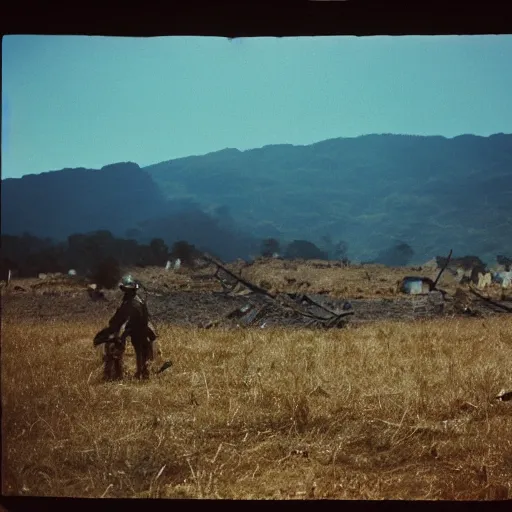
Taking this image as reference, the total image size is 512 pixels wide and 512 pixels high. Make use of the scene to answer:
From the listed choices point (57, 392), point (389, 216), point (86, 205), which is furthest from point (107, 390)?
point (389, 216)

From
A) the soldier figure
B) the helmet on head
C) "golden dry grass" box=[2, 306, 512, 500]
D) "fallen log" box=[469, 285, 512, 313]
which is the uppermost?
the helmet on head

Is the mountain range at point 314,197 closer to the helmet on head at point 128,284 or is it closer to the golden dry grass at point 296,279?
the golden dry grass at point 296,279

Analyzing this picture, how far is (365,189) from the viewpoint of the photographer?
190 inches

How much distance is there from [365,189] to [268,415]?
148 centimetres

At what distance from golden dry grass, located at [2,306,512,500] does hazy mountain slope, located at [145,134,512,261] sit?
0.57 metres

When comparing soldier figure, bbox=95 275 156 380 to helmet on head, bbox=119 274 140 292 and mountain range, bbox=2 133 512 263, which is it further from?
mountain range, bbox=2 133 512 263

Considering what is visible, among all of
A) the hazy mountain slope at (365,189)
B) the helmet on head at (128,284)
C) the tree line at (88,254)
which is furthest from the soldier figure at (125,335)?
the hazy mountain slope at (365,189)

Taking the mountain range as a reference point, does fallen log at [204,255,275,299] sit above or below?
below

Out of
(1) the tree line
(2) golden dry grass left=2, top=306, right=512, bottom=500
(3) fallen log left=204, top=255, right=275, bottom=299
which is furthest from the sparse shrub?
(2) golden dry grass left=2, top=306, right=512, bottom=500

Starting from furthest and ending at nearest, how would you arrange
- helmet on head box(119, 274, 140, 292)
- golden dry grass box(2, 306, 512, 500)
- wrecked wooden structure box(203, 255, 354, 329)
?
wrecked wooden structure box(203, 255, 354, 329), helmet on head box(119, 274, 140, 292), golden dry grass box(2, 306, 512, 500)

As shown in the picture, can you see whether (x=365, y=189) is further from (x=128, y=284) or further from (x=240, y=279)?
(x=128, y=284)

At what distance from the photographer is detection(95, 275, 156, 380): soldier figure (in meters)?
4.66

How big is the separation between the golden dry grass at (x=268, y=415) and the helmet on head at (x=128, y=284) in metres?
0.32
